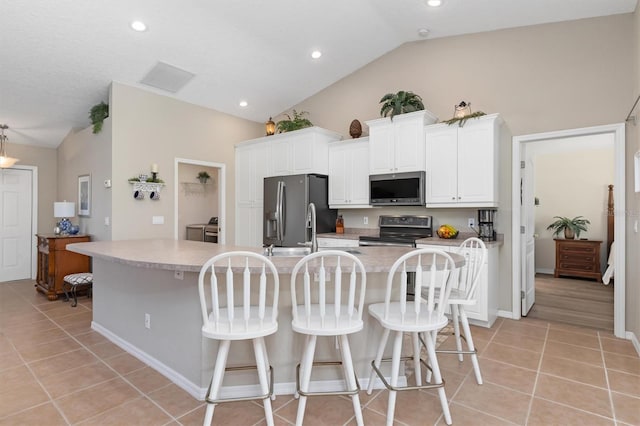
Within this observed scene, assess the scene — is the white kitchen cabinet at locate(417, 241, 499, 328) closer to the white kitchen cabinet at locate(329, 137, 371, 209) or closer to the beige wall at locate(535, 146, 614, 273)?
the white kitchen cabinet at locate(329, 137, 371, 209)

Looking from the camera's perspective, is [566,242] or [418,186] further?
[566,242]

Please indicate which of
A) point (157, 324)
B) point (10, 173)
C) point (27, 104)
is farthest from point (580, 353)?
point (10, 173)

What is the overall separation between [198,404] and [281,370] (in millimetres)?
542

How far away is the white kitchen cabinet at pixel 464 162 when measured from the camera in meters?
3.68

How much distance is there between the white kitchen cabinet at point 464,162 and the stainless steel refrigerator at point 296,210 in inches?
58.7

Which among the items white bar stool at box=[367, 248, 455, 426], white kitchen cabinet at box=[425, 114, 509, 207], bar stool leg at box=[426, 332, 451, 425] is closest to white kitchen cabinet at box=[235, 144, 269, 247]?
white kitchen cabinet at box=[425, 114, 509, 207]

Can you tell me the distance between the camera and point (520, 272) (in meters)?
3.90

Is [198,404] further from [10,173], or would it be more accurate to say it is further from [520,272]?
[10,173]

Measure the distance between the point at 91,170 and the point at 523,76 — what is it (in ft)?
18.7

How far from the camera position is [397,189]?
14.0ft

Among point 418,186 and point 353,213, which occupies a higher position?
point 418,186

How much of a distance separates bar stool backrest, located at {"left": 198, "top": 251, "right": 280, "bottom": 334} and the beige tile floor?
1.97 feet

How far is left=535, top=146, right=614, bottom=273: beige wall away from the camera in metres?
6.16

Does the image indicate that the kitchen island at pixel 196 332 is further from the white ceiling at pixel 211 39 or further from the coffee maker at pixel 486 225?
the white ceiling at pixel 211 39
